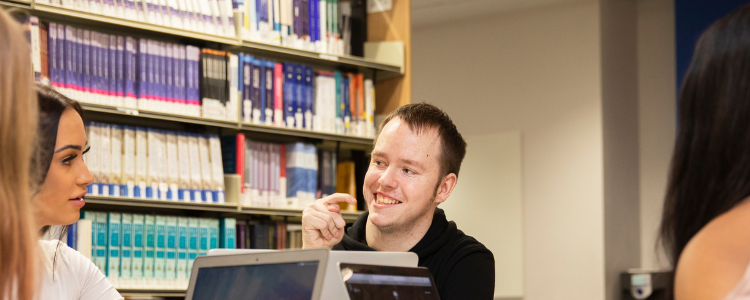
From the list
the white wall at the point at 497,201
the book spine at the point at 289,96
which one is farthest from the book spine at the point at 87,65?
the white wall at the point at 497,201

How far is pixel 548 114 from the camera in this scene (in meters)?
5.50

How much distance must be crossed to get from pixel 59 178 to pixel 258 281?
82 centimetres

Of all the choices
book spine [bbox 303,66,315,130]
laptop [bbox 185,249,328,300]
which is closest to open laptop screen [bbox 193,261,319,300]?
laptop [bbox 185,249,328,300]

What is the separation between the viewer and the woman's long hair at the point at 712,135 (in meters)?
0.89

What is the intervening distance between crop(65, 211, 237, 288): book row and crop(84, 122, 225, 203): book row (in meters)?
0.11

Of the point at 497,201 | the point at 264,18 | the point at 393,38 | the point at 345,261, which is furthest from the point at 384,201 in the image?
the point at 497,201

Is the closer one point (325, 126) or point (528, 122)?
point (325, 126)

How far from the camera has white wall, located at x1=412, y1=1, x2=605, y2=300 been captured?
525 centimetres

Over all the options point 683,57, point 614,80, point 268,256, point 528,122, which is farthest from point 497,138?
point 268,256

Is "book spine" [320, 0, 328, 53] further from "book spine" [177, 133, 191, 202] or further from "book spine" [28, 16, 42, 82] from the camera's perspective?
"book spine" [28, 16, 42, 82]

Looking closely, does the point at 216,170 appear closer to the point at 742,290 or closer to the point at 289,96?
the point at 289,96

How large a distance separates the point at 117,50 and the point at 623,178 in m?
3.64

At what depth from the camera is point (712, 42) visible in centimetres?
92

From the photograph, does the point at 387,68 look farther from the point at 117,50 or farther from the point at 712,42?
the point at 712,42
